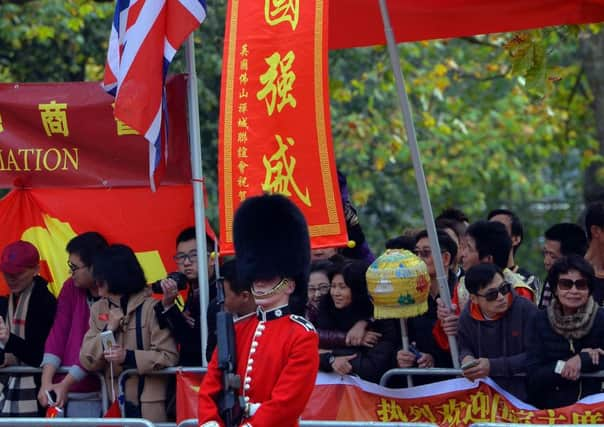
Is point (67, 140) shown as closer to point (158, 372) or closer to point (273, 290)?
point (158, 372)

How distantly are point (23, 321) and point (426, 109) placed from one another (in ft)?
35.9

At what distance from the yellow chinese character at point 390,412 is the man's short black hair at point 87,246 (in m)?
2.03

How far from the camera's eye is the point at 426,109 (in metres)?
18.6

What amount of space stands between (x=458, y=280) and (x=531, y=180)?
54.8ft

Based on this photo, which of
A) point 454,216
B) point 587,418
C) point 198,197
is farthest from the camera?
point 454,216

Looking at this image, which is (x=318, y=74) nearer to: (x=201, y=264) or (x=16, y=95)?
(x=201, y=264)

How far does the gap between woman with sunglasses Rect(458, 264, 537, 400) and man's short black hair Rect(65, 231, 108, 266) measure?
7.74ft

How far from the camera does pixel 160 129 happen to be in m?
7.72

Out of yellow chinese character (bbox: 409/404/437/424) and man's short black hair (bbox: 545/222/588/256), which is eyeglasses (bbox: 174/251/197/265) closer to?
yellow chinese character (bbox: 409/404/437/424)

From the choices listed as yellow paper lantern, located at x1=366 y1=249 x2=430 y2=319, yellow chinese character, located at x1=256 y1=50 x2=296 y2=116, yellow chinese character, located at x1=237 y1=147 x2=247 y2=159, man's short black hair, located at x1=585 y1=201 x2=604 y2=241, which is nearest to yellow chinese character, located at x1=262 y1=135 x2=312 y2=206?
yellow chinese character, located at x1=237 y1=147 x2=247 y2=159

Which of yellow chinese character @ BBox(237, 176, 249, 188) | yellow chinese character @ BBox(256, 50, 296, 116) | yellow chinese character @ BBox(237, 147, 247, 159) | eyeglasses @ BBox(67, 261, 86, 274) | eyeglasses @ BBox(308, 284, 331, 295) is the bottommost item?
eyeglasses @ BBox(308, 284, 331, 295)

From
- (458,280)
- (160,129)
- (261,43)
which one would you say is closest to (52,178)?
(160,129)

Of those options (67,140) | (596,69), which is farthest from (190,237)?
(596,69)

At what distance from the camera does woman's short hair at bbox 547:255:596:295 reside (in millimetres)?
6941
